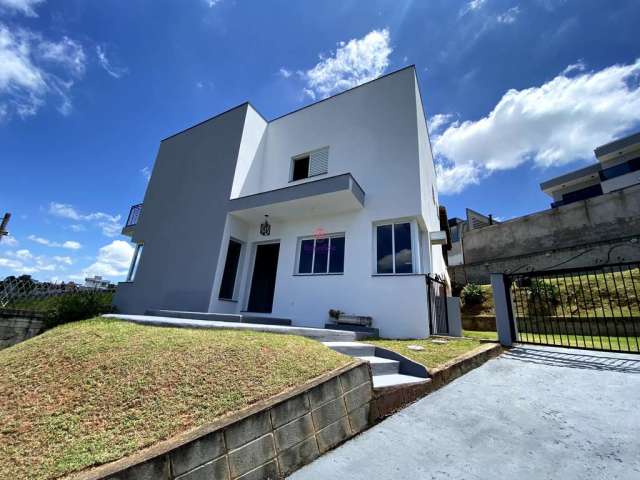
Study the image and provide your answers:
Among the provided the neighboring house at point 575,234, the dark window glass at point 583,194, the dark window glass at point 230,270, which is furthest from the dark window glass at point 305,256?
the dark window glass at point 583,194


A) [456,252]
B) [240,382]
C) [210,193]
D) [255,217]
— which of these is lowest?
[240,382]

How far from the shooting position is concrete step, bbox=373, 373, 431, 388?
329 cm

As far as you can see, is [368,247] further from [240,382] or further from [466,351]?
[240,382]

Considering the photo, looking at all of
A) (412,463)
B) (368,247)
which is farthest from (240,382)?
(368,247)

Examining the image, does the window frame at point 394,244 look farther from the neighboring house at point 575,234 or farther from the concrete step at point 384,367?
the neighboring house at point 575,234

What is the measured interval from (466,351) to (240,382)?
4364 millimetres

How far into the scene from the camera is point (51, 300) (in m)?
10.8

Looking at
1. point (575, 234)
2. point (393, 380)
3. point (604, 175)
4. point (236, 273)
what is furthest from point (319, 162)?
point (604, 175)

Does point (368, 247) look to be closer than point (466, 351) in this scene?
No

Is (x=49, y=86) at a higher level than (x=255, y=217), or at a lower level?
higher

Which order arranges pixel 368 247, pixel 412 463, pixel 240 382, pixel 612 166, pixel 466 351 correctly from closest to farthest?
pixel 412 463, pixel 240 382, pixel 466 351, pixel 368 247, pixel 612 166

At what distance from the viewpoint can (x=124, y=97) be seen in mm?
10562

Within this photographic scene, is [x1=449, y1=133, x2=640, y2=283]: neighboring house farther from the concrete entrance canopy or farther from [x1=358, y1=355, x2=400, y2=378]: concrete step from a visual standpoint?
[x1=358, y1=355, x2=400, y2=378]: concrete step

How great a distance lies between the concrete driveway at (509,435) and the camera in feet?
7.02
